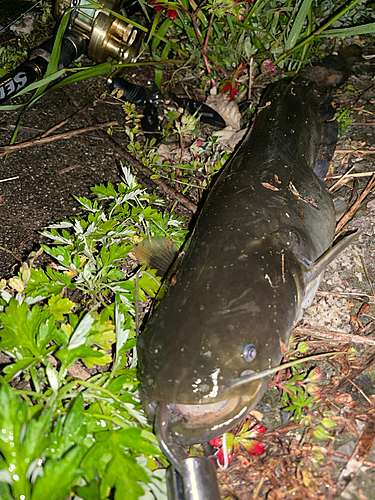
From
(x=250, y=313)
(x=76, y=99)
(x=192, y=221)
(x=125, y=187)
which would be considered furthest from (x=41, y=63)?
(x=250, y=313)

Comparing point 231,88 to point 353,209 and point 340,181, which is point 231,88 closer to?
point 340,181

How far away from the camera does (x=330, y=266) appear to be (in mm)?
2672

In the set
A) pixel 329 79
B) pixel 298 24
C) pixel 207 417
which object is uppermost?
pixel 298 24

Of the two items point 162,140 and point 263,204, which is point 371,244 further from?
point 162,140

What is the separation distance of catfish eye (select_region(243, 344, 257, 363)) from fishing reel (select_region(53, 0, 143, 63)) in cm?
297

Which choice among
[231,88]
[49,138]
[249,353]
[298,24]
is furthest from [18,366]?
[298,24]

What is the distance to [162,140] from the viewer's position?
337 centimetres

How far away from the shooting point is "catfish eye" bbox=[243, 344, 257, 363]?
1.70 m

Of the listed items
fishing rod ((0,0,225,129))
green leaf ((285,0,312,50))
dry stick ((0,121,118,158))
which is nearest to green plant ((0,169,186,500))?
dry stick ((0,121,118,158))

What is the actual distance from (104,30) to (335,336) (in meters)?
3.00

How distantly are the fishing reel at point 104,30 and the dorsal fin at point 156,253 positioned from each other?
2116mm

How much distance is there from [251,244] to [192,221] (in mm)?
914

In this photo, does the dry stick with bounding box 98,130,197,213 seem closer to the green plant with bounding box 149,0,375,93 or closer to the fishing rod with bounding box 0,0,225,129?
the fishing rod with bounding box 0,0,225,129

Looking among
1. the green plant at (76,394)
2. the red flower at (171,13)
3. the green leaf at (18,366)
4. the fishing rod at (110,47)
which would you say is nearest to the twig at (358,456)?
the green plant at (76,394)
